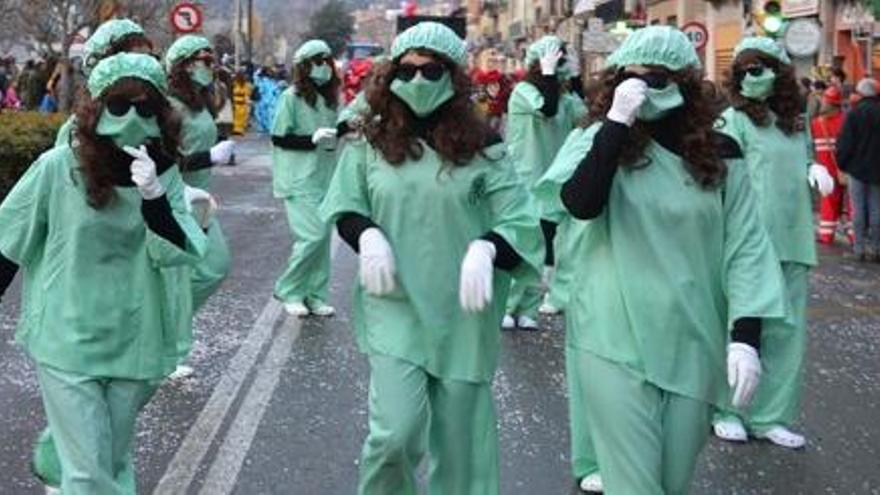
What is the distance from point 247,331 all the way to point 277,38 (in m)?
92.2

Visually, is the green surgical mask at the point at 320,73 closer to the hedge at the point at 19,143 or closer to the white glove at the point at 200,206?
the white glove at the point at 200,206

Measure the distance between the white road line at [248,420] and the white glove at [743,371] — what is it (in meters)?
2.45

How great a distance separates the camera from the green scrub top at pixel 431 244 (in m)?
4.23

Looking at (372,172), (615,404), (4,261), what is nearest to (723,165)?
(615,404)

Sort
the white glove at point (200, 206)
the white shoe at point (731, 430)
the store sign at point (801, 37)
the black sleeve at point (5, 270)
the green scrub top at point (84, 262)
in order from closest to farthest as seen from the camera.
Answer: the green scrub top at point (84, 262) < the black sleeve at point (5, 270) < the white glove at point (200, 206) < the white shoe at point (731, 430) < the store sign at point (801, 37)

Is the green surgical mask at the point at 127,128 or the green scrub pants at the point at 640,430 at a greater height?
the green surgical mask at the point at 127,128

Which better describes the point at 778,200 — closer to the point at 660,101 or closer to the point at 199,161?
the point at 660,101

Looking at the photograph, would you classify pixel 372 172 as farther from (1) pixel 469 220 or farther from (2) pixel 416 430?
(2) pixel 416 430

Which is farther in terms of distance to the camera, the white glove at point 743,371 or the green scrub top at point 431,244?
the green scrub top at point 431,244

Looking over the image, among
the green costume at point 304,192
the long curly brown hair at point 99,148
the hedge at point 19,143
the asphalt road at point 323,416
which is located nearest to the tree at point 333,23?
the hedge at point 19,143

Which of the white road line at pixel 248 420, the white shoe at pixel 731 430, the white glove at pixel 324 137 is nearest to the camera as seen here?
the white road line at pixel 248 420

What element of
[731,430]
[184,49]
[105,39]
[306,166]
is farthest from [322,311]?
[731,430]

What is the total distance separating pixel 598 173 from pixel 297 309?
5864 mm

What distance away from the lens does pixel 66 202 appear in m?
4.14
